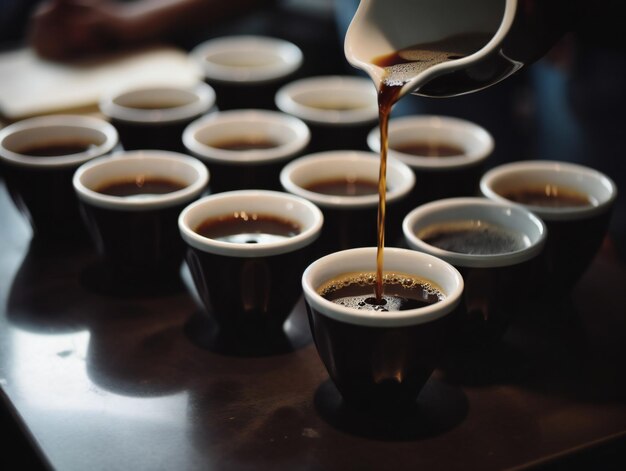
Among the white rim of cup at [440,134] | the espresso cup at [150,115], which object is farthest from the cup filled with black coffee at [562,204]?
the espresso cup at [150,115]

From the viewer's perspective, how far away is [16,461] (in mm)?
1403

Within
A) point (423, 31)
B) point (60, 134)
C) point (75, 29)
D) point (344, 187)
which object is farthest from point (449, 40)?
point (75, 29)

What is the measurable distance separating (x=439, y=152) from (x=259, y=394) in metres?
0.66

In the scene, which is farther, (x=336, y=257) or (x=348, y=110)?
(x=348, y=110)

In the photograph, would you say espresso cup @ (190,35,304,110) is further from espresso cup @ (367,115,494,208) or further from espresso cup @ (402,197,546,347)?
espresso cup @ (402,197,546,347)

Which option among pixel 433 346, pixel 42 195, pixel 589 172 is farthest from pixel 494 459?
pixel 42 195

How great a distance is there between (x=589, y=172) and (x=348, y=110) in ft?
1.88

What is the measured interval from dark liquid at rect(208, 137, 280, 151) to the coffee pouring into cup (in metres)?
0.47

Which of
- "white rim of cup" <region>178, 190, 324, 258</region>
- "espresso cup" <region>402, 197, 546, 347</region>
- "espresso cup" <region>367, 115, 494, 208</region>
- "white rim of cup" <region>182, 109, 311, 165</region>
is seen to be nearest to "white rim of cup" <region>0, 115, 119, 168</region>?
"white rim of cup" <region>182, 109, 311, 165</region>

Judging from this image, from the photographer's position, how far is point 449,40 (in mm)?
1095

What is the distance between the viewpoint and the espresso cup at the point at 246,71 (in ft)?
5.80

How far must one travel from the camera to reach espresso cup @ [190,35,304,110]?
1.77 m

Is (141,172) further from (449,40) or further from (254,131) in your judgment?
(449,40)

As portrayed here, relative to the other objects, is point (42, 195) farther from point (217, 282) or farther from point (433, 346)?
point (433, 346)
